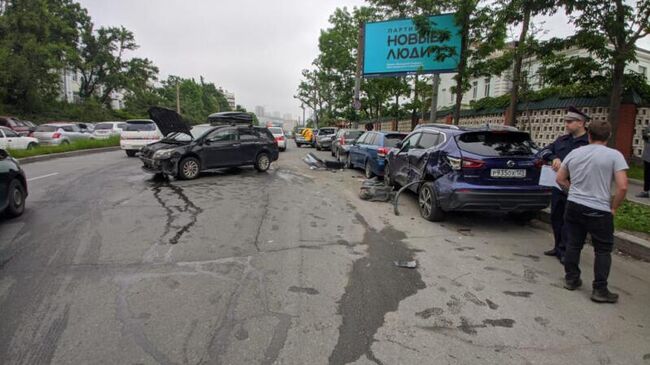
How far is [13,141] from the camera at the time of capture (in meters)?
17.7

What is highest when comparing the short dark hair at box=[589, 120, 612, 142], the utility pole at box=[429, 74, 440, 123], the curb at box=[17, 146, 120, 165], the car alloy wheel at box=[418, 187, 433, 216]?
the utility pole at box=[429, 74, 440, 123]

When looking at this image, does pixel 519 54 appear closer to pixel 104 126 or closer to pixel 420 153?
pixel 420 153

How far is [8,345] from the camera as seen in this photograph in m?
2.93

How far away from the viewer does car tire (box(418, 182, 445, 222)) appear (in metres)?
6.72

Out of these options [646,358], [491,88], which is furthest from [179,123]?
[491,88]

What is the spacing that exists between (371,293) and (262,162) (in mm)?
9845

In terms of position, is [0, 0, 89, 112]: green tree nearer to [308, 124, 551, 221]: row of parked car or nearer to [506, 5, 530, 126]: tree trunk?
[506, 5, 530, 126]: tree trunk

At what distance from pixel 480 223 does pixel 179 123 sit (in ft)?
31.6

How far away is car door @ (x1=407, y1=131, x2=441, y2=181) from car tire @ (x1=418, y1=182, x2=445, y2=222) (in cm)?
43

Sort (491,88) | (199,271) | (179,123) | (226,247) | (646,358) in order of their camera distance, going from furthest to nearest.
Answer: (491,88)
(179,123)
(226,247)
(199,271)
(646,358)

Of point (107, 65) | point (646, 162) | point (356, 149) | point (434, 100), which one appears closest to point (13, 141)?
point (356, 149)

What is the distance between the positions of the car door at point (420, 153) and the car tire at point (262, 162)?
6254 mm

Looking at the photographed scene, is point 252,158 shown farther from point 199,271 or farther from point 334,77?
point 334,77

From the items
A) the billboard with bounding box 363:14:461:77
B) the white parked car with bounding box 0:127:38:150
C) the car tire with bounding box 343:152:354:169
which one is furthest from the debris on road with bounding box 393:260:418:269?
the white parked car with bounding box 0:127:38:150
